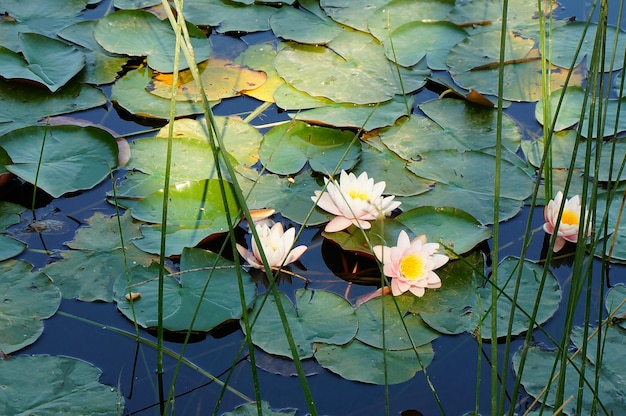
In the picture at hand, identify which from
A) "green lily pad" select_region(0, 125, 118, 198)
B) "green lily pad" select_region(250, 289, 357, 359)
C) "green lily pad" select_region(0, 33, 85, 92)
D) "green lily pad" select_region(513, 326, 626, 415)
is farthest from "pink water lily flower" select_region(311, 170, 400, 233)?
"green lily pad" select_region(0, 33, 85, 92)

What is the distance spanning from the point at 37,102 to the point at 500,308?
5.23 ft

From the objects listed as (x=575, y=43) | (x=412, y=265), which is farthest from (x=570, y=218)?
(x=575, y=43)

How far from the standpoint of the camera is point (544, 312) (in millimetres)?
1868

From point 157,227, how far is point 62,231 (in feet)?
0.83

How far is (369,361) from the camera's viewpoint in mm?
1744

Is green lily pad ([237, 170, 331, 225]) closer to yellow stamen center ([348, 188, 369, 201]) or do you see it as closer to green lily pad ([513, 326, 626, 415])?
yellow stamen center ([348, 188, 369, 201])

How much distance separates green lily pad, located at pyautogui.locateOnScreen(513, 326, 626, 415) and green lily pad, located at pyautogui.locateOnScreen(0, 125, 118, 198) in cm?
127

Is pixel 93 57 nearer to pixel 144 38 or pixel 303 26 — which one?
pixel 144 38

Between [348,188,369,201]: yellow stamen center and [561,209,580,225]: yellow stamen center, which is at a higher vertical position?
[561,209,580,225]: yellow stamen center

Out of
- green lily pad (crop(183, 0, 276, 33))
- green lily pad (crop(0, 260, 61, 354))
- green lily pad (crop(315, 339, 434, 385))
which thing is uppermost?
green lily pad (crop(183, 0, 276, 33))

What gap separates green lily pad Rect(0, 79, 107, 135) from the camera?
2465 millimetres

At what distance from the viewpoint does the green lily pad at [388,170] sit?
7.46 feet

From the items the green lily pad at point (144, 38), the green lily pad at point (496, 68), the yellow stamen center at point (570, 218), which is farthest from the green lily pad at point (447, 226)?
the green lily pad at point (144, 38)

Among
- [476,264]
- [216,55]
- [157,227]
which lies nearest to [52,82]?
[216,55]
